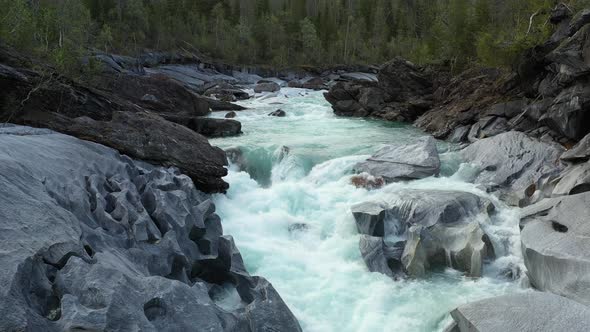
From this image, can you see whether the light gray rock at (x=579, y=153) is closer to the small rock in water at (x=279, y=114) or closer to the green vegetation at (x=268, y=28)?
the small rock in water at (x=279, y=114)

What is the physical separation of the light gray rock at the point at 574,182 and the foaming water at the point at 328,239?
134 cm

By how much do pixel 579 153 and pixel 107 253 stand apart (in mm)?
13261

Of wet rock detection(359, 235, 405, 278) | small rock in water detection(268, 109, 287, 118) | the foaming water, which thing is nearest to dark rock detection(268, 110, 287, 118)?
small rock in water detection(268, 109, 287, 118)

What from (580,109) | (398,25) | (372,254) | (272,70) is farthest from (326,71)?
(372,254)

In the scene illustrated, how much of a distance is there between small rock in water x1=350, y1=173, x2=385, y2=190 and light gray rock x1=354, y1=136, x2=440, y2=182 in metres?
0.24

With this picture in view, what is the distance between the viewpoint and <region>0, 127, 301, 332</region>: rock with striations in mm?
4934

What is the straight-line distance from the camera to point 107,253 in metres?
6.41

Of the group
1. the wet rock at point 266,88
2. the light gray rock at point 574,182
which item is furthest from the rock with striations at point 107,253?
the wet rock at point 266,88

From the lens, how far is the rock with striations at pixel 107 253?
493 cm

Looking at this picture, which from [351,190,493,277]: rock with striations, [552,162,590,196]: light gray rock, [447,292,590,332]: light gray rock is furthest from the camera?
[552,162,590,196]: light gray rock

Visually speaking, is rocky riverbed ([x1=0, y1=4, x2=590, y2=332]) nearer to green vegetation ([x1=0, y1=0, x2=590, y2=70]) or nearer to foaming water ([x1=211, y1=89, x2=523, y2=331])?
foaming water ([x1=211, y1=89, x2=523, y2=331])

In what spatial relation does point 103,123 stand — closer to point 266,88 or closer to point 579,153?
point 579,153

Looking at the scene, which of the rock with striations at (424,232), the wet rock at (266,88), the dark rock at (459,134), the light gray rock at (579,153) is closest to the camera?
the rock with striations at (424,232)

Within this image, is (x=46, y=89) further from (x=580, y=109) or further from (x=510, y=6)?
(x=510, y=6)
